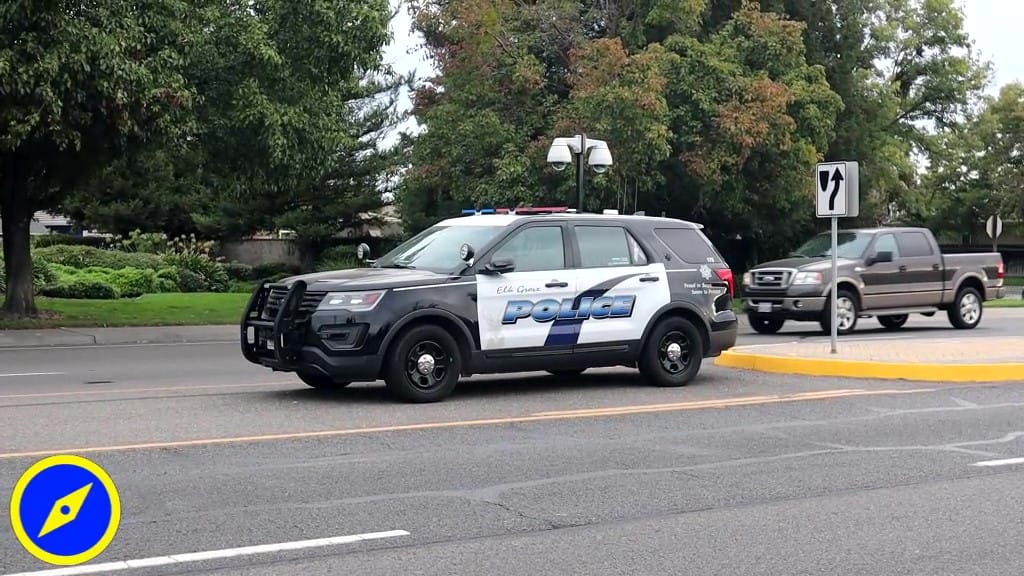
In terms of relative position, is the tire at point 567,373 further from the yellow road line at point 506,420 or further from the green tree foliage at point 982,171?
the green tree foliage at point 982,171

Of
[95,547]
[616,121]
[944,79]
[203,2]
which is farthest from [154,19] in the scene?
[944,79]

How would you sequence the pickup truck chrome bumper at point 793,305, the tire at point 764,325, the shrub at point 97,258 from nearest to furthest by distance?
the pickup truck chrome bumper at point 793,305 < the tire at point 764,325 < the shrub at point 97,258

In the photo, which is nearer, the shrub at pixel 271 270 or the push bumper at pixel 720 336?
the push bumper at pixel 720 336

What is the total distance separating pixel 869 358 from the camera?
590 inches

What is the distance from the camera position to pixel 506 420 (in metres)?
10.6

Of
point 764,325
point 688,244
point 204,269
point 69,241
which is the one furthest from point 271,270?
point 688,244

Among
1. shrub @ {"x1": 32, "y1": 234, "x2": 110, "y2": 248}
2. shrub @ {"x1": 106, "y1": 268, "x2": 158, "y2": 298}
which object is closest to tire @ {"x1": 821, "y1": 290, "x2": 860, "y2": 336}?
shrub @ {"x1": 106, "y1": 268, "x2": 158, "y2": 298}

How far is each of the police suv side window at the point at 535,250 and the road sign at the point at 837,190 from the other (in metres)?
4.02

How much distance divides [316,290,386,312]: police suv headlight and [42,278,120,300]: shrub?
18742 mm

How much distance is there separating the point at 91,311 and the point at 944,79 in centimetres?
2988

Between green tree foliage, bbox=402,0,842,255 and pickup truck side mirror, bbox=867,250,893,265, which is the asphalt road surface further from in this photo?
green tree foliage, bbox=402,0,842,255

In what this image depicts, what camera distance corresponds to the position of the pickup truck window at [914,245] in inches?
883

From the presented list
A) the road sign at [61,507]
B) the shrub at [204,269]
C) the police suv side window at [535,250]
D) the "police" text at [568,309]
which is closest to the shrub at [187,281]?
the shrub at [204,269]

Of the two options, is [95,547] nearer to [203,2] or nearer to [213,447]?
[213,447]
